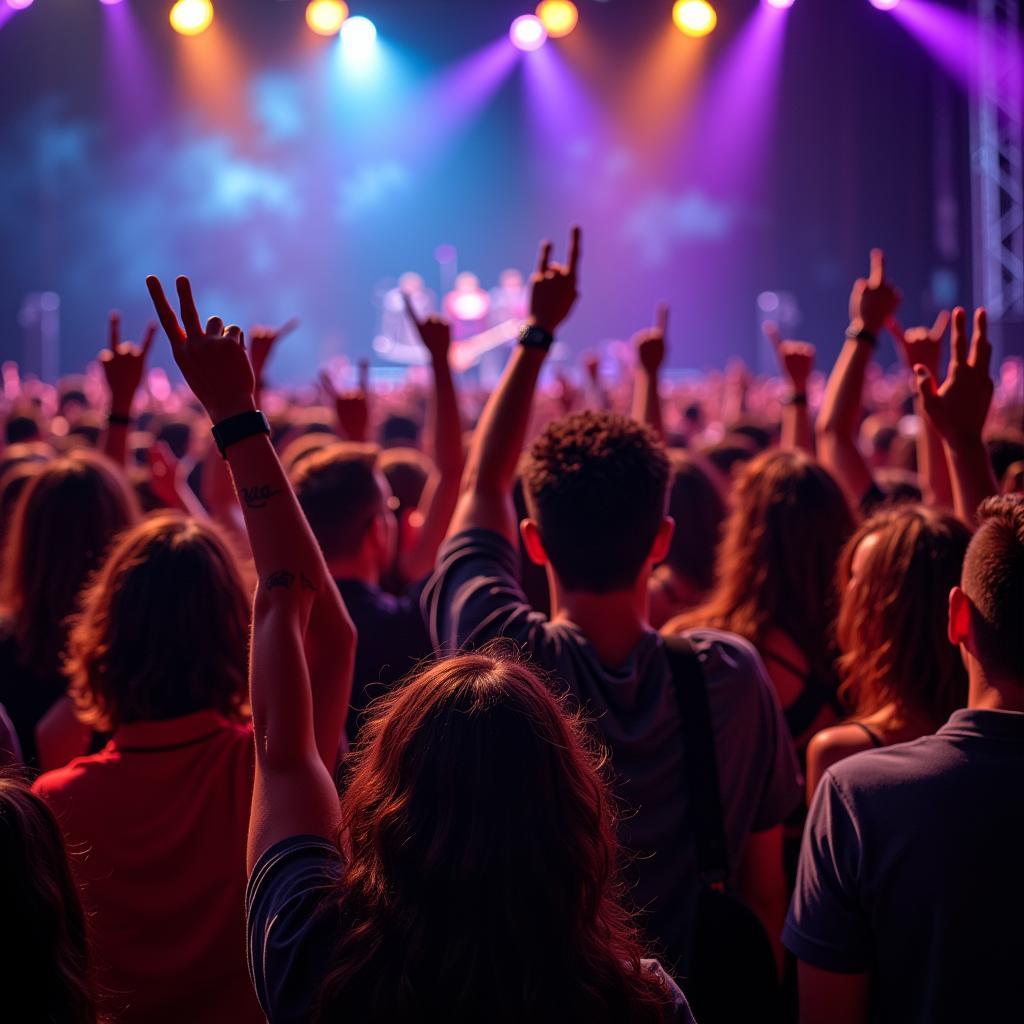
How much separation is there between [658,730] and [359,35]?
59.3 feet

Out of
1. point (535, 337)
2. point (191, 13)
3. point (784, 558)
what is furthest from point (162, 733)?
point (191, 13)

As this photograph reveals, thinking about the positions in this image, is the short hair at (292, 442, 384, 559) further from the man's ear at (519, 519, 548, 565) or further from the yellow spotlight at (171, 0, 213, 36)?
the yellow spotlight at (171, 0, 213, 36)

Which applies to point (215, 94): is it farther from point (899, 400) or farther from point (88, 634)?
point (88, 634)

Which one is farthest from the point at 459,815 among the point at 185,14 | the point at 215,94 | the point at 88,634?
the point at 215,94

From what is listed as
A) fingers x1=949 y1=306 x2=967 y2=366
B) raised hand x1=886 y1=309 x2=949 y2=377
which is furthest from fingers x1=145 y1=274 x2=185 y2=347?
raised hand x1=886 y1=309 x2=949 y2=377

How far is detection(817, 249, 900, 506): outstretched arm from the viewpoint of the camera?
11.2ft

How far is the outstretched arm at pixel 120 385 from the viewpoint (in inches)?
133

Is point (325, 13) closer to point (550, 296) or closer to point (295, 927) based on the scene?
point (550, 296)

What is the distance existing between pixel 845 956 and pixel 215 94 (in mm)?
19501

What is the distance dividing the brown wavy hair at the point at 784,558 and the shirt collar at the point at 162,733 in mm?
1130

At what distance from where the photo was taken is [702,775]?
1.77 m

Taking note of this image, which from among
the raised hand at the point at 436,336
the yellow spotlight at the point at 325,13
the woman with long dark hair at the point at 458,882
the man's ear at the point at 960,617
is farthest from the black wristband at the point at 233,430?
the yellow spotlight at the point at 325,13

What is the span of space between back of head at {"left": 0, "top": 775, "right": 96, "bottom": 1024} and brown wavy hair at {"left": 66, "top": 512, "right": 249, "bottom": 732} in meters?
0.75

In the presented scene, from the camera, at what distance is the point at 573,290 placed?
8.00 feet
